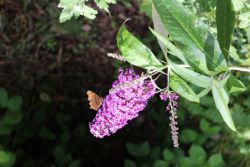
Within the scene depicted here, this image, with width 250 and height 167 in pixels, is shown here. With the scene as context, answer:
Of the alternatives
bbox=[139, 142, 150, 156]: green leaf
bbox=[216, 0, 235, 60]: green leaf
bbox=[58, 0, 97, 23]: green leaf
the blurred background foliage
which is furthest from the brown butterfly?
bbox=[139, 142, 150, 156]: green leaf

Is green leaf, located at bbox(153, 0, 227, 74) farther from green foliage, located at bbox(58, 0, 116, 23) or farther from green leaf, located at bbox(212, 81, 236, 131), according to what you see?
green foliage, located at bbox(58, 0, 116, 23)

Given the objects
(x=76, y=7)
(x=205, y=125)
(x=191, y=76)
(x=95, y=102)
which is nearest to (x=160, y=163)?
(x=205, y=125)

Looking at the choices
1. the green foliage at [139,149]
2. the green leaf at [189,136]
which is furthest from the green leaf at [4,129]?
the green leaf at [189,136]

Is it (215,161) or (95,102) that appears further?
(215,161)

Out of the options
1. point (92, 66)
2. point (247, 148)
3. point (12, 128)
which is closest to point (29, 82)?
point (92, 66)

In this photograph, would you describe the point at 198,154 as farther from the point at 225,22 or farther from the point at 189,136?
the point at 225,22

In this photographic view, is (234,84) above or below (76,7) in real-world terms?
above
